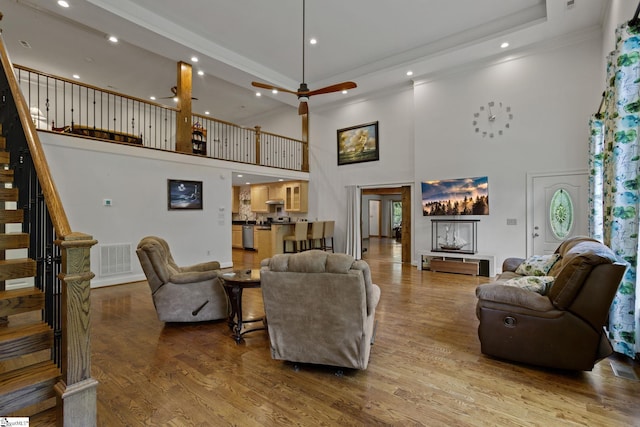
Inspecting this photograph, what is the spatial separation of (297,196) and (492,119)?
19.0 feet

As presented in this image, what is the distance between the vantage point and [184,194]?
22.2ft

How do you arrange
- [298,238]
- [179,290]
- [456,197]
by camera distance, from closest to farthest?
[179,290] < [456,197] < [298,238]

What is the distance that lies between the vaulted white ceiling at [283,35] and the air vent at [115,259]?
3919 millimetres

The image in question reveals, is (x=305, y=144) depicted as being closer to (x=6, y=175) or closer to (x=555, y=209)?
(x=555, y=209)

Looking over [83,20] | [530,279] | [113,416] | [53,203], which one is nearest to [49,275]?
[53,203]

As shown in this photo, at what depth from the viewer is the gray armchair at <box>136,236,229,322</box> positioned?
142 inches

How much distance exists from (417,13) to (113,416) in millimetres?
6691

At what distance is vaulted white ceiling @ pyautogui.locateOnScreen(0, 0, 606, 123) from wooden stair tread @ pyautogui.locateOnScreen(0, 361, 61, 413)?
17.5 feet

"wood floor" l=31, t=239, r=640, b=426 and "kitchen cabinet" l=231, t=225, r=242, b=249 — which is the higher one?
"kitchen cabinet" l=231, t=225, r=242, b=249

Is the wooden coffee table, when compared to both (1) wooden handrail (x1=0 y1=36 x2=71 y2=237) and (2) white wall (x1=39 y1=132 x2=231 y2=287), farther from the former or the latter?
(2) white wall (x1=39 y1=132 x2=231 y2=287)

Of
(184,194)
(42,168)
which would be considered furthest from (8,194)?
(184,194)

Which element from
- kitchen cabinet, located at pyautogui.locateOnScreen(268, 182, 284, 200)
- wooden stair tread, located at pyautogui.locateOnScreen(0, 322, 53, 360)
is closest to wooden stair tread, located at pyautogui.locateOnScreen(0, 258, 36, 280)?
wooden stair tread, located at pyautogui.locateOnScreen(0, 322, 53, 360)

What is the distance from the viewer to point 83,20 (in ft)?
16.8

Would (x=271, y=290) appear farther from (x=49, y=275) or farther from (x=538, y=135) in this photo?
(x=538, y=135)
